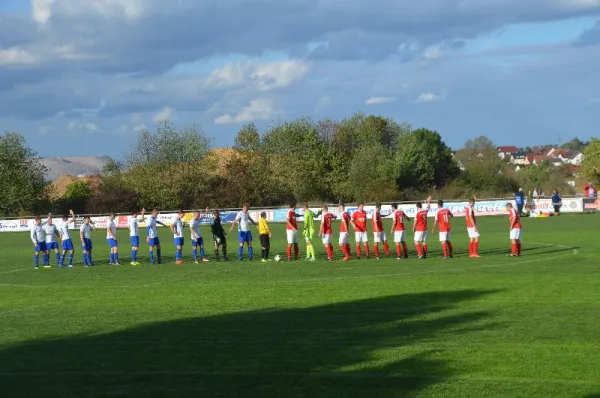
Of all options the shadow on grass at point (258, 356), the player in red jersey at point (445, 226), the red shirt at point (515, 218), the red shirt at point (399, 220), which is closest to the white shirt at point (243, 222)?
the red shirt at point (399, 220)

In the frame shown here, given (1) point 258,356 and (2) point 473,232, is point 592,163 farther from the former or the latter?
(1) point 258,356

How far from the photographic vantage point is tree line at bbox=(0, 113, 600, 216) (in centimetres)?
7750

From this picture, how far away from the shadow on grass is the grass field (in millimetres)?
28

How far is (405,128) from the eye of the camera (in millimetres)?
98062

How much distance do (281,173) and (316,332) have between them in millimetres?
70208

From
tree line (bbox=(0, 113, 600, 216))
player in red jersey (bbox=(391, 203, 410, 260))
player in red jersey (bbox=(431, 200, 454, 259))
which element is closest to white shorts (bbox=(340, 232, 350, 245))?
player in red jersey (bbox=(391, 203, 410, 260))

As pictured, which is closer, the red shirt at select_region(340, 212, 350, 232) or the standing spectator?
the red shirt at select_region(340, 212, 350, 232)

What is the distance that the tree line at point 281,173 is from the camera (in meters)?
77.5

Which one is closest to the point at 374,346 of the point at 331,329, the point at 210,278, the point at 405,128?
the point at 331,329

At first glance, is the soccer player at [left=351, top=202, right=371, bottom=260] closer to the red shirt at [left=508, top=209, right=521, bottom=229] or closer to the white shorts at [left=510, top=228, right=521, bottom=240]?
the white shorts at [left=510, top=228, right=521, bottom=240]

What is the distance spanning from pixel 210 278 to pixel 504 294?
920 cm

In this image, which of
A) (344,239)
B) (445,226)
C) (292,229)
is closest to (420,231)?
(445,226)

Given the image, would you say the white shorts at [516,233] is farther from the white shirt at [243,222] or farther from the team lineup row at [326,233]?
the white shirt at [243,222]

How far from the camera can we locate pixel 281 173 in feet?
275
